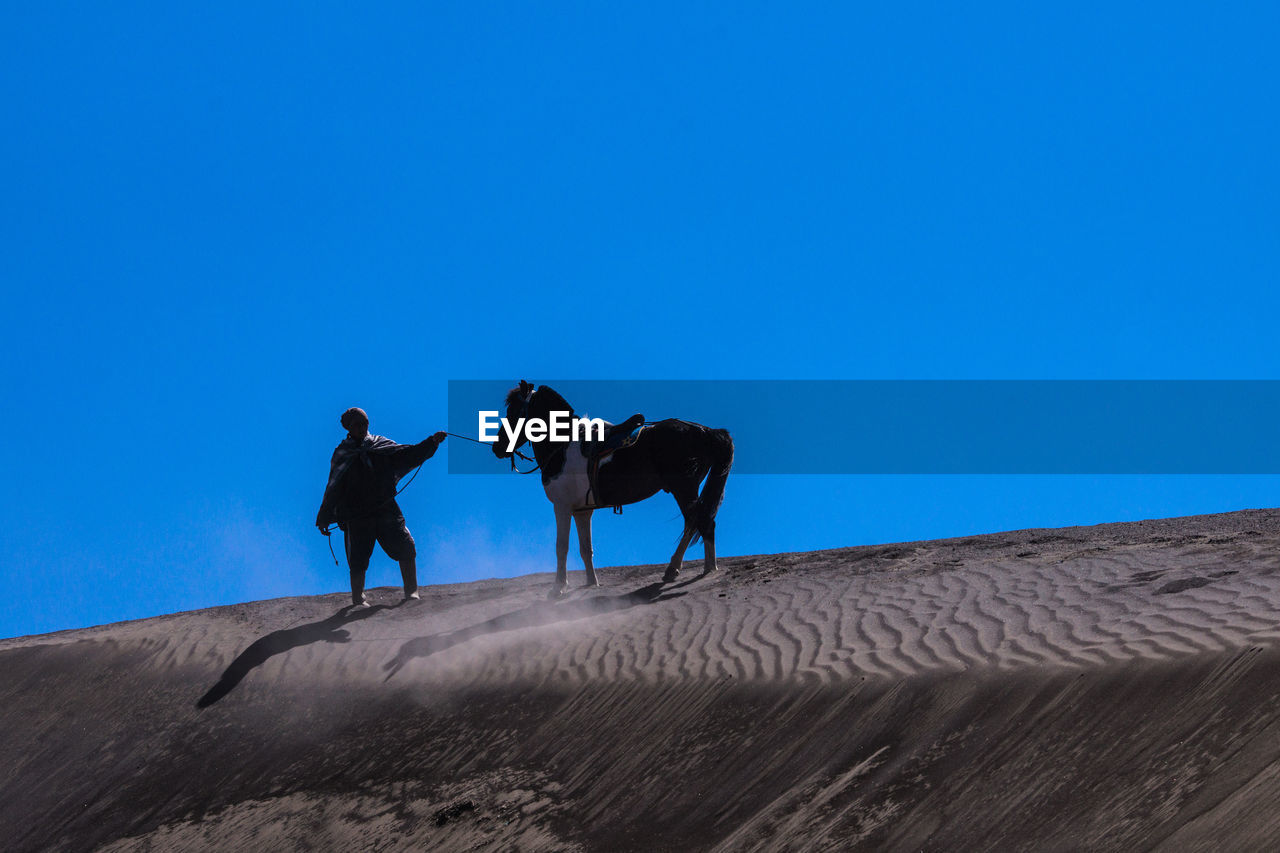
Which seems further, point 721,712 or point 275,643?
A: point 275,643

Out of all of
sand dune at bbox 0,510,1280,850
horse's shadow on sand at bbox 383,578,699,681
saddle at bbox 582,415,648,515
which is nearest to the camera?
sand dune at bbox 0,510,1280,850

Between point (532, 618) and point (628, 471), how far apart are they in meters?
2.07

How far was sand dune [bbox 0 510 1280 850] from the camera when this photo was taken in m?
7.25

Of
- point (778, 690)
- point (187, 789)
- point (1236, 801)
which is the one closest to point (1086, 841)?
point (1236, 801)

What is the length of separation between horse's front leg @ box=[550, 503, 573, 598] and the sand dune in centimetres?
33

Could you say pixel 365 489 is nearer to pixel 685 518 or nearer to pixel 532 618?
pixel 532 618

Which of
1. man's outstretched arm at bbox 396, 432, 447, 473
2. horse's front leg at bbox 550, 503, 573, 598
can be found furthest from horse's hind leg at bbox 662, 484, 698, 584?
man's outstretched arm at bbox 396, 432, 447, 473

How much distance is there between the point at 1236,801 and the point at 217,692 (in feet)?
31.1

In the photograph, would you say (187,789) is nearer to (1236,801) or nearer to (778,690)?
(778,690)

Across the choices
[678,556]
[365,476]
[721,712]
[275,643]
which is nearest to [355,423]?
[365,476]

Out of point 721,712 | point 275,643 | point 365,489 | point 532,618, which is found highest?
point 365,489

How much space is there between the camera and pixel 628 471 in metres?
14.3

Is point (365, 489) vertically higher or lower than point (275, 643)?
higher

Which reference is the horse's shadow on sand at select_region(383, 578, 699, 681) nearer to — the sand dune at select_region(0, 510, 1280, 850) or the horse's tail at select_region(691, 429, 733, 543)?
the sand dune at select_region(0, 510, 1280, 850)
